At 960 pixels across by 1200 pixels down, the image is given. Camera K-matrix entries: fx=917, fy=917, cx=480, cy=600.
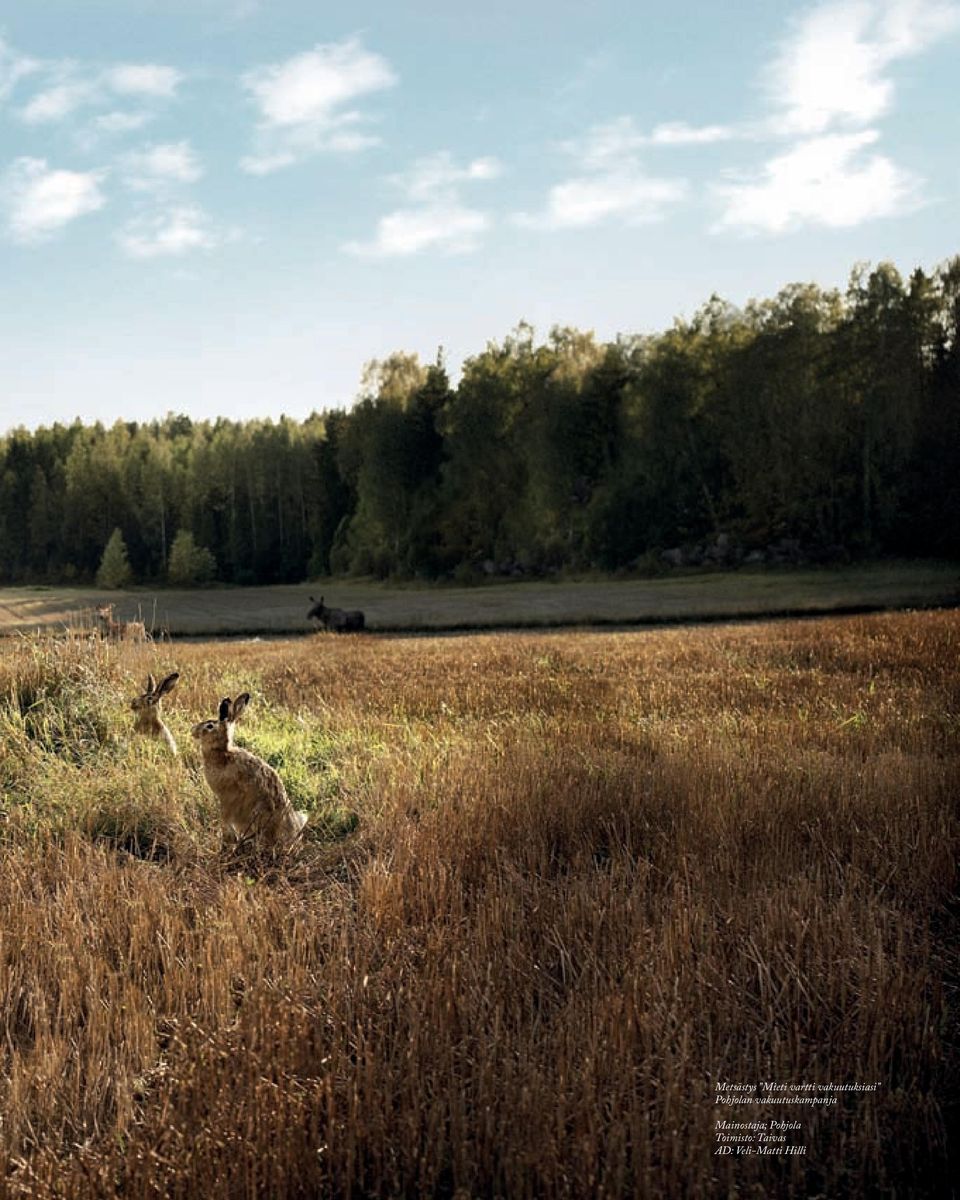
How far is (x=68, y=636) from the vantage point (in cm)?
962

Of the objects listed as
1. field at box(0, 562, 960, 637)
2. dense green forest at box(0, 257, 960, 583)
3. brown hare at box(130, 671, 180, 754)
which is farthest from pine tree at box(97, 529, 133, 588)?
brown hare at box(130, 671, 180, 754)

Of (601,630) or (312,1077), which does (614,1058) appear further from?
(601,630)

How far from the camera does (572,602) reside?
35.5 metres

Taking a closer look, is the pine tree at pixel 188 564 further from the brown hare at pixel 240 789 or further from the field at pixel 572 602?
the brown hare at pixel 240 789

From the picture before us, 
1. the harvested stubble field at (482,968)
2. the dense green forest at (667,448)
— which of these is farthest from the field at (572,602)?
the harvested stubble field at (482,968)

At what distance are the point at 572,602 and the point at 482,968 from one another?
32.1 metres

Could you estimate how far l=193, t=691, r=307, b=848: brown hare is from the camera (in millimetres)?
5266

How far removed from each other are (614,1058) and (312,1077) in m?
0.98

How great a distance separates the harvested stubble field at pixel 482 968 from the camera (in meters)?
2.62

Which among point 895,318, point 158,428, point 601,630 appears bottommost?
point 601,630

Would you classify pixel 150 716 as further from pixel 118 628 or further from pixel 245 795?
pixel 118 628

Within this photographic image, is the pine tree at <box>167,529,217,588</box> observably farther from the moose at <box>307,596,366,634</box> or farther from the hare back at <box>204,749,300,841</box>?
the hare back at <box>204,749,300,841</box>

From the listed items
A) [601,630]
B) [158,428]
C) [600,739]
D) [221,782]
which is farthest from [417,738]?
[158,428]

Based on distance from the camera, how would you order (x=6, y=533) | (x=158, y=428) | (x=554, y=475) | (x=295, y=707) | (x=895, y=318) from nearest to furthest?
1. (x=295, y=707)
2. (x=895, y=318)
3. (x=554, y=475)
4. (x=6, y=533)
5. (x=158, y=428)
